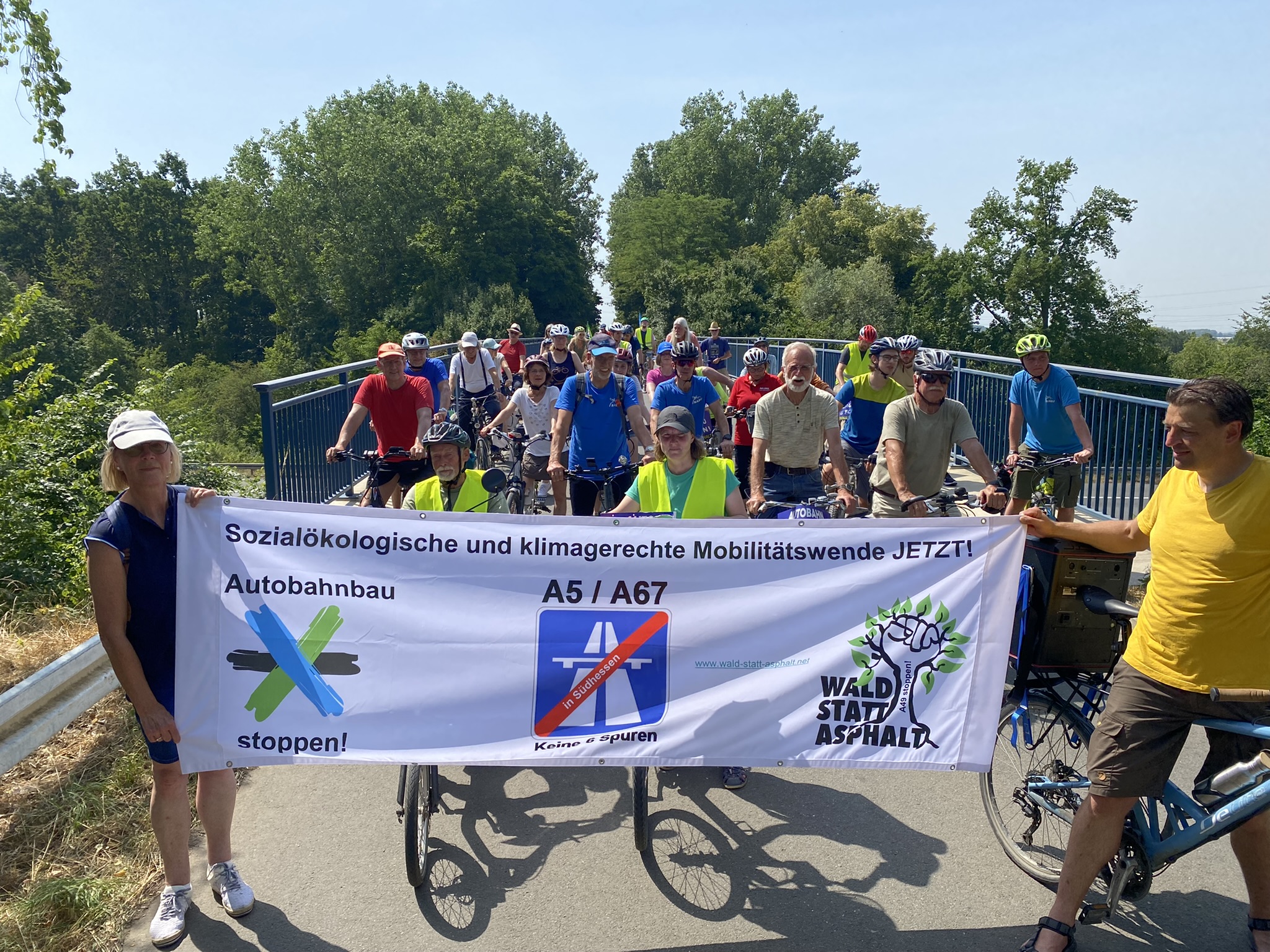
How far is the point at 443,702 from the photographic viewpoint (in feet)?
13.7

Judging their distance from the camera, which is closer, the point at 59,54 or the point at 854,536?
the point at 854,536

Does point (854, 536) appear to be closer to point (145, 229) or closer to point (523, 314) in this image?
point (523, 314)

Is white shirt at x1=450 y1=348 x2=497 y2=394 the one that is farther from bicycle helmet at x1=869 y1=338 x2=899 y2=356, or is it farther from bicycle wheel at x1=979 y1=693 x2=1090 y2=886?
bicycle wheel at x1=979 y1=693 x2=1090 y2=886

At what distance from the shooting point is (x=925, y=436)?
259 inches

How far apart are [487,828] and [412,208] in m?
72.7

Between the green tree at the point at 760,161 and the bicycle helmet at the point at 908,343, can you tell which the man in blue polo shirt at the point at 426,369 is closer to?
the bicycle helmet at the point at 908,343

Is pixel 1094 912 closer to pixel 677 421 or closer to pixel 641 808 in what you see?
pixel 641 808

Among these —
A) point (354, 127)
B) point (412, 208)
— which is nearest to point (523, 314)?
point (412, 208)

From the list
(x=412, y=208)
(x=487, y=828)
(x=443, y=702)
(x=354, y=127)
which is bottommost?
(x=487, y=828)

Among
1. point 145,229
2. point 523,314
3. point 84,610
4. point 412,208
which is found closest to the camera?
point 84,610

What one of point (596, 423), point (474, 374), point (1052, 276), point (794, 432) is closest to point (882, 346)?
point (794, 432)

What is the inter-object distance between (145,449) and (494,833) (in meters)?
2.41

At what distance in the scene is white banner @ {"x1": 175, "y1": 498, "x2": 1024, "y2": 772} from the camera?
4.14 m

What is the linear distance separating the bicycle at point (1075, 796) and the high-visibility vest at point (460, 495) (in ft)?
9.76
